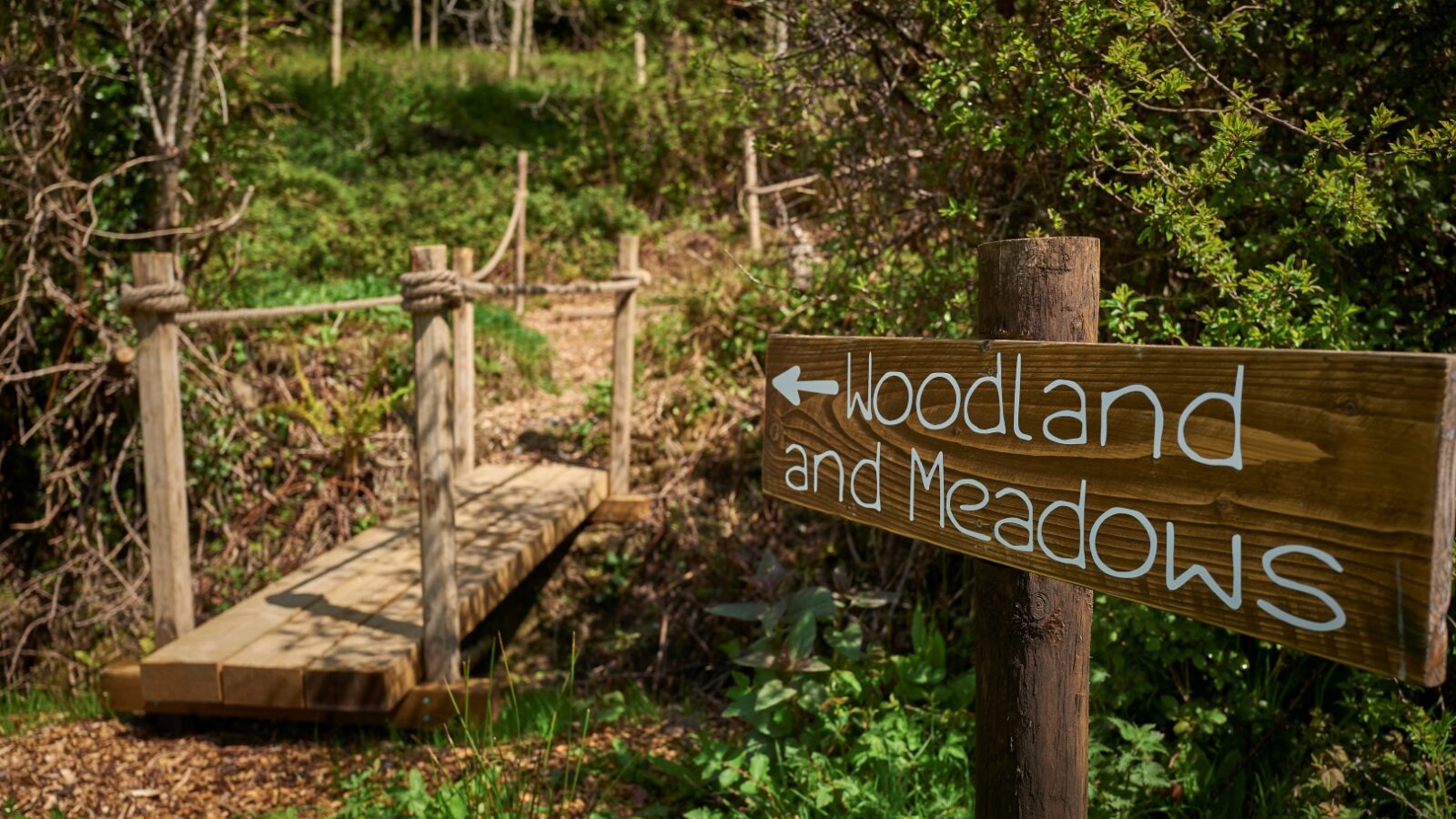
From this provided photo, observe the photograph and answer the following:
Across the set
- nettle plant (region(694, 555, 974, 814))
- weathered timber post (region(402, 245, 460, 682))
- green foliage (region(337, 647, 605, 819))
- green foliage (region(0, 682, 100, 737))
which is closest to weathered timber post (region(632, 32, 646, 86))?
weathered timber post (region(402, 245, 460, 682))

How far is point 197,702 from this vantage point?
3.31 metres

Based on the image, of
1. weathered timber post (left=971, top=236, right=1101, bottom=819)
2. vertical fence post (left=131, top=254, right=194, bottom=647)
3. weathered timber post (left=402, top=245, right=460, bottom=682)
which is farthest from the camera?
vertical fence post (left=131, top=254, right=194, bottom=647)

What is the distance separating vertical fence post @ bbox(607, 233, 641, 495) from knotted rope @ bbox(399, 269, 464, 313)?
6.48 ft

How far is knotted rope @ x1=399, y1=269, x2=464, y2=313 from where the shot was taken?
130 inches

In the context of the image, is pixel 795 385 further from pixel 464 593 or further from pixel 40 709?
pixel 40 709

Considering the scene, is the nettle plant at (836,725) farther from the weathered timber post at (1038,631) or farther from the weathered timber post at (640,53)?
the weathered timber post at (640,53)

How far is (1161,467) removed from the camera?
1209mm

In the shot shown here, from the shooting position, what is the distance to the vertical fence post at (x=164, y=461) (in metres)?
3.56

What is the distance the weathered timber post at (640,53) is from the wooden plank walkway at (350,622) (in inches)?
334

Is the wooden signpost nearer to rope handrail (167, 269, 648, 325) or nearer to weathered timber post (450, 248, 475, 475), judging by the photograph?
rope handrail (167, 269, 648, 325)

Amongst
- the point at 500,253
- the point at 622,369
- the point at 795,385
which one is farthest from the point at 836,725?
the point at 500,253

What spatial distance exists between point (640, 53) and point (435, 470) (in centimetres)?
1011

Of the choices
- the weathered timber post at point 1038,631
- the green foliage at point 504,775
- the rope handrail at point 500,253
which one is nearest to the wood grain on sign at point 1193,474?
the weathered timber post at point 1038,631

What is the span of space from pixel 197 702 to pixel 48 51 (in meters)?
3.12
